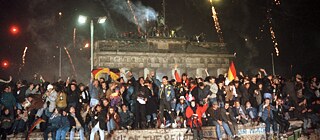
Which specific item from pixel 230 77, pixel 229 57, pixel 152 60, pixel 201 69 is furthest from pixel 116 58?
pixel 230 77

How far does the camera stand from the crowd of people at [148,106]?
1259cm

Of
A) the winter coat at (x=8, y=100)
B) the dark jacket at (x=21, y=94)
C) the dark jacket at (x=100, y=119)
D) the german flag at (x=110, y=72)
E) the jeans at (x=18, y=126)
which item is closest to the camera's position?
the dark jacket at (x=100, y=119)

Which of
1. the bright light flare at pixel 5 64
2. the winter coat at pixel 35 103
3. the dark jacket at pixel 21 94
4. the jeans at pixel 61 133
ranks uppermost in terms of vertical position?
the bright light flare at pixel 5 64

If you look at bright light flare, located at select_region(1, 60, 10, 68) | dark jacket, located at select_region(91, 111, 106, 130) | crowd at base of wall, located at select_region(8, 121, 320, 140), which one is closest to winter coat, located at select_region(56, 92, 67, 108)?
crowd at base of wall, located at select_region(8, 121, 320, 140)

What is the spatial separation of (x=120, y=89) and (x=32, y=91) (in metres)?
4.19

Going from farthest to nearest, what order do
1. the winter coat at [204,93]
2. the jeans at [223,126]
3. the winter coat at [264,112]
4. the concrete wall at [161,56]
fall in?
the concrete wall at [161,56]
the winter coat at [204,93]
the winter coat at [264,112]
the jeans at [223,126]

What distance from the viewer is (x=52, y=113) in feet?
42.0

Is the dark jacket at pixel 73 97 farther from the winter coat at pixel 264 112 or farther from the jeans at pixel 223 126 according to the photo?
the winter coat at pixel 264 112

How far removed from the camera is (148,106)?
13.9 metres

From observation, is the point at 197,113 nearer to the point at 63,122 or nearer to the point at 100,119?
the point at 100,119

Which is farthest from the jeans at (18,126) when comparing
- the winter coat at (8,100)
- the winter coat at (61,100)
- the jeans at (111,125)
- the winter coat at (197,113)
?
the winter coat at (197,113)

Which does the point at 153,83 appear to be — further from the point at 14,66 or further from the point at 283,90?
the point at 14,66

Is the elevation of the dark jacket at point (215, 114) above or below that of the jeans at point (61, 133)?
above

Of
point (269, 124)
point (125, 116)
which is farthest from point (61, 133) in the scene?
point (269, 124)
